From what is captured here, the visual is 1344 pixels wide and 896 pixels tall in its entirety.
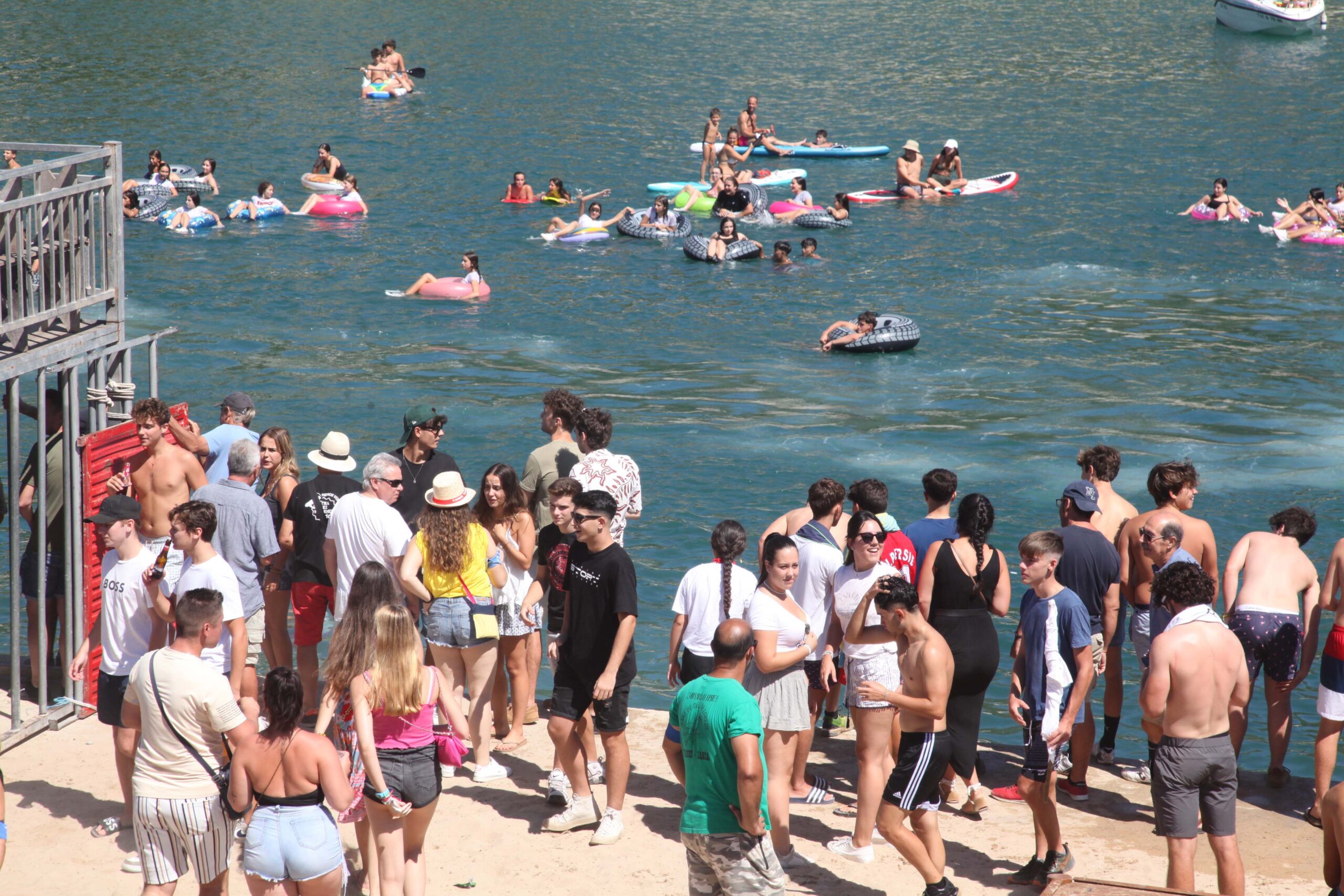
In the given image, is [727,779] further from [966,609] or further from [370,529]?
[370,529]

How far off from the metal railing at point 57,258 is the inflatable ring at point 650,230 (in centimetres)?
2100

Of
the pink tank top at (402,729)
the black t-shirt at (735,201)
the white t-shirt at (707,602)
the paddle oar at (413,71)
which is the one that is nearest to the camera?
the pink tank top at (402,729)

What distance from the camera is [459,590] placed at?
7566mm

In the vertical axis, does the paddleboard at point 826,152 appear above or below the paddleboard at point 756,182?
above

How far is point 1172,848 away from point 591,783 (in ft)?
10.8

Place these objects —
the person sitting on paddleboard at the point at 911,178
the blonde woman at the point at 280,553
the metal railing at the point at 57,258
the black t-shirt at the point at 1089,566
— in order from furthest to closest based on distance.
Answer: the person sitting on paddleboard at the point at 911,178 → the blonde woman at the point at 280,553 → the black t-shirt at the point at 1089,566 → the metal railing at the point at 57,258

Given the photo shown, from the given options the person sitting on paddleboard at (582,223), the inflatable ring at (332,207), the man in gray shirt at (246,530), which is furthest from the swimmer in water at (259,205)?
the man in gray shirt at (246,530)

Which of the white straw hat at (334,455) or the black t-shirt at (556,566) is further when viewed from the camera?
the white straw hat at (334,455)

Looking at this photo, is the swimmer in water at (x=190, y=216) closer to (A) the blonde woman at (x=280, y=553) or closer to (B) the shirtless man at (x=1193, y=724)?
(A) the blonde woman at (x=280, y=553)

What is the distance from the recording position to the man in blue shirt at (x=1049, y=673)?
6.75 meters

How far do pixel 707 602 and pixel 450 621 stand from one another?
61.2 inches

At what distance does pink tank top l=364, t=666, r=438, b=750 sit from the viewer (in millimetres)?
5852

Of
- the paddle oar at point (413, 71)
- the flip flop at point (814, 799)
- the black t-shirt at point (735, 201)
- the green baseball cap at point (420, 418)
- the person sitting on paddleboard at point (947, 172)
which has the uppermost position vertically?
the paddle oar at point (413, 71)

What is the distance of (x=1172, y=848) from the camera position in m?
6.33
